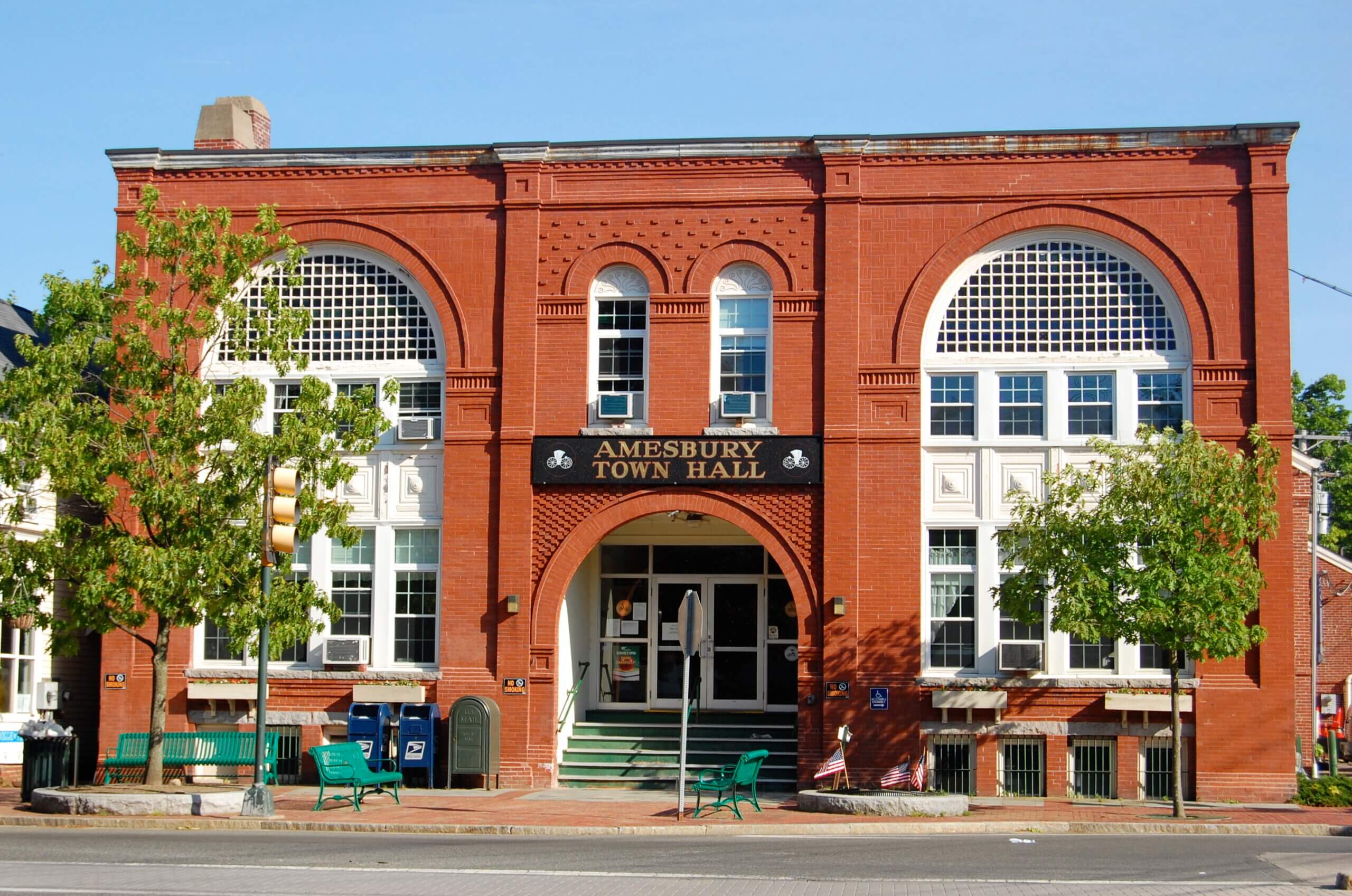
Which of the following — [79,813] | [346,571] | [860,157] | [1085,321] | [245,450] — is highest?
[860,157]

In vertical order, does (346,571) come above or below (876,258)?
below

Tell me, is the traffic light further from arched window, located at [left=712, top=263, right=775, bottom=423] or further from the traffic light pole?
arched window, located at [left=712, top=263, right=775, bottom=423]

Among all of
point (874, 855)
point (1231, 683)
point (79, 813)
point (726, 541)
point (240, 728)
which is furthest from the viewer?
point (726, 541)

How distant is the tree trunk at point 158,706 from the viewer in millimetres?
20094

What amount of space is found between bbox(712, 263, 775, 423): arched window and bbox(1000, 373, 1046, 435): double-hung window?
369 centimetres

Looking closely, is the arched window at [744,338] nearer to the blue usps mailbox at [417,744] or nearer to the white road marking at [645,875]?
the blue usps mailbox at [417,744]

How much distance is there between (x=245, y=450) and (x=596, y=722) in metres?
8.34

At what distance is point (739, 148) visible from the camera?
2412 cm

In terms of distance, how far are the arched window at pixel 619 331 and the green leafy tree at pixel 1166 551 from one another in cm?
681

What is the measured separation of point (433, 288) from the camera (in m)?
24.5

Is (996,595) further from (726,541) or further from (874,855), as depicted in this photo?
(874,855)

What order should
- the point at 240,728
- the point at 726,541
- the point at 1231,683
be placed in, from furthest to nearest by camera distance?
the point at 726,541
the point at 240,728
the point at 1231,683

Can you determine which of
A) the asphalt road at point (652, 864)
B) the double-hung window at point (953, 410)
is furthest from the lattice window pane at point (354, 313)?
the asphalt road at point (652, 864)

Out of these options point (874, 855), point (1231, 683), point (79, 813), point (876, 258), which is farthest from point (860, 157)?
point (79, 813)
